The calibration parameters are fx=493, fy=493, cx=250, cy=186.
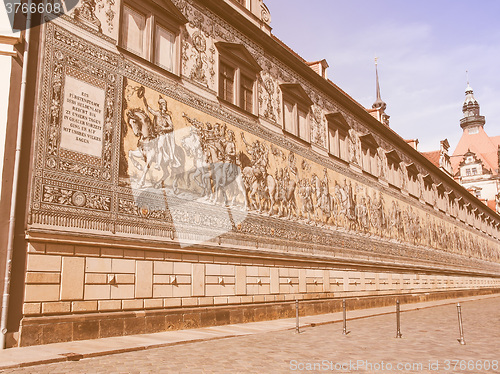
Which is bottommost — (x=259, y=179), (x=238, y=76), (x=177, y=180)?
(x=177, y=180)

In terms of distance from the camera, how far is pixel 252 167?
46.9 ft

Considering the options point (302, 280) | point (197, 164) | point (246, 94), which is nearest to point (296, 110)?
point (246, 94)

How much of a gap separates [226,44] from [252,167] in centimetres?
359

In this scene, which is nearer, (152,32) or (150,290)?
(150,290)

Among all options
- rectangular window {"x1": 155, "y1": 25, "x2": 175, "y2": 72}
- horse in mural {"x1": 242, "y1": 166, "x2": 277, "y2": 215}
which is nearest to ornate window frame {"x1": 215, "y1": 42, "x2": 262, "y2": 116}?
rectangular window {"x1": 155, "y1": 25, "x2": 175, "y2": 72}

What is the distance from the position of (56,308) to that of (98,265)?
113 cm

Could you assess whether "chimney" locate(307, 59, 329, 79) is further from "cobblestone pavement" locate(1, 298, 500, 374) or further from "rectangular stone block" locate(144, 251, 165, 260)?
"cobblestone pavement" locate(1, 298, 500, 374)

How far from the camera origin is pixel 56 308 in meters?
8.48

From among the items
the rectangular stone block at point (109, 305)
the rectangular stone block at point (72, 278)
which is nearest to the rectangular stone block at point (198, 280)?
the rectangular stone block at point (109, 305)

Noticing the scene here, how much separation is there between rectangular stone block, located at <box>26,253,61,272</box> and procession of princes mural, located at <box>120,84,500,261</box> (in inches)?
90.5

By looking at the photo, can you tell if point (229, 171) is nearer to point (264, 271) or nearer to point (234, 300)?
point (264, 271)

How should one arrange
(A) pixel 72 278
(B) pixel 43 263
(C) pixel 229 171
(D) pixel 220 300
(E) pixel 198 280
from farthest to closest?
(C) pixel 229 171
(D) pixel 220 300
(E) pixel 198 280
(A) pixel 72 278
(B) pixel 43 263

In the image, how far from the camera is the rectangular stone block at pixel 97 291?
356 inches

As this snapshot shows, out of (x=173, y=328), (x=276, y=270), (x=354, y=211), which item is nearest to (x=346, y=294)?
(x=354, y=211)
